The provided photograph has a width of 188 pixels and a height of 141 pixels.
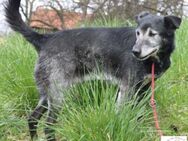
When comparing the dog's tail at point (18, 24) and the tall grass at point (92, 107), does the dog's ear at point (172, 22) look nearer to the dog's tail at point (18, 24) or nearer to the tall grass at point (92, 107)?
the tall grass at point (92, 107)

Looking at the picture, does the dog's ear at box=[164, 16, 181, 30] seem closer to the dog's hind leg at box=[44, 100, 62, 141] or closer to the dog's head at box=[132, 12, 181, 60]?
the dog's head at box=[132, 12, 181, 60]

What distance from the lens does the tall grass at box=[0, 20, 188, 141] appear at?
4047 mm

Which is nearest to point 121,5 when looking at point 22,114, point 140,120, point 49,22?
point 49,22

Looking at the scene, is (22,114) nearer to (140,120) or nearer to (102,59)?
(102,59)

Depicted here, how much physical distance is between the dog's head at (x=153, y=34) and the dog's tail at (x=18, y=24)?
136cm

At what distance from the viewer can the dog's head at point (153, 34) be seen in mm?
4742

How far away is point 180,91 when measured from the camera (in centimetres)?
593

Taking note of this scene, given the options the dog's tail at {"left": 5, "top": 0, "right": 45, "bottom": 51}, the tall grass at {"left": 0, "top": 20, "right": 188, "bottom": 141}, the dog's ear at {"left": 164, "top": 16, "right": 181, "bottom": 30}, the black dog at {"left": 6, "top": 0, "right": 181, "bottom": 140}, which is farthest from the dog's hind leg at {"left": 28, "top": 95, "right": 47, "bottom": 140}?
the dog's ear at {"left": 164, "top": 16, "right": 181, "bottom": 30}

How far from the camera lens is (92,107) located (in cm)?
423

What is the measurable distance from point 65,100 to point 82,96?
0.86 feet

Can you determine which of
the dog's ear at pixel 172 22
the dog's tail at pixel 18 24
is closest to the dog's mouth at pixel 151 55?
the dog's ear at pixel 172 22

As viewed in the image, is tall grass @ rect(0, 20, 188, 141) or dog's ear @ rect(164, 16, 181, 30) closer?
tall grass @ rect(0, 20, 188, 141)

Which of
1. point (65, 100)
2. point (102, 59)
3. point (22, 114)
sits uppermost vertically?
point (102, 59)

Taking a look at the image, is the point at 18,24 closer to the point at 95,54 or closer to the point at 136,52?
the point at 95,54
